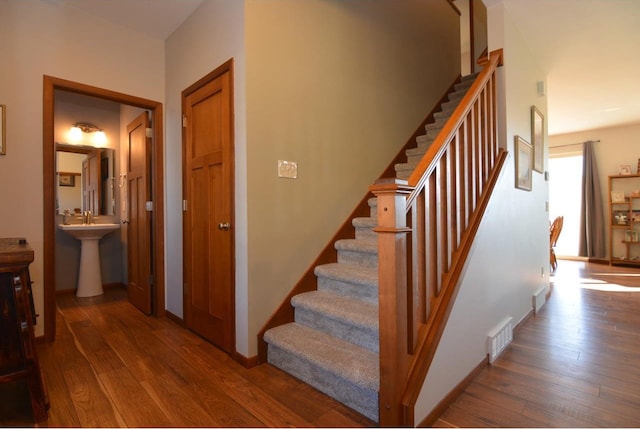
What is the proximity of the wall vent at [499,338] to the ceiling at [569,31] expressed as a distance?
2.42 m

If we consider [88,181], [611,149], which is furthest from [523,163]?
[611,149]

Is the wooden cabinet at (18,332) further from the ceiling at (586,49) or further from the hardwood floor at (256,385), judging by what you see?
the ceiling at (586,49)

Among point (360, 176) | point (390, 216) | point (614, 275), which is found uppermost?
point (360, 176)

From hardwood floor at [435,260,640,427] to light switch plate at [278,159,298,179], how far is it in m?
1.63

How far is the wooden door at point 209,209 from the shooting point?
7.00 ft

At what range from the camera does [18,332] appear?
1.58 meters

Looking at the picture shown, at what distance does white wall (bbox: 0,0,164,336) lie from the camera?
2232mm

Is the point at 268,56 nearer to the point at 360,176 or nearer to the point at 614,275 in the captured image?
the point at 360,176

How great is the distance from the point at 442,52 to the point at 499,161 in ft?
7.97

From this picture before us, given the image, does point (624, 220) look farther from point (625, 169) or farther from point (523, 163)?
point (523, 163)

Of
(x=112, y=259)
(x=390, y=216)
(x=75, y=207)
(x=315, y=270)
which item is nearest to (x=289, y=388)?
(x=315, y=270)

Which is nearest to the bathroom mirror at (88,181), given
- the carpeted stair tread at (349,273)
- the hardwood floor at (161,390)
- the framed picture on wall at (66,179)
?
the framed picture on wall at (66,179)

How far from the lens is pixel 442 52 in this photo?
13.1 ft

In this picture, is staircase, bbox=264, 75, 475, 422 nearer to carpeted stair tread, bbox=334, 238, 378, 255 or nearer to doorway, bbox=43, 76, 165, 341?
carpeted stair tread, bbox=334, 238, 378, 255
